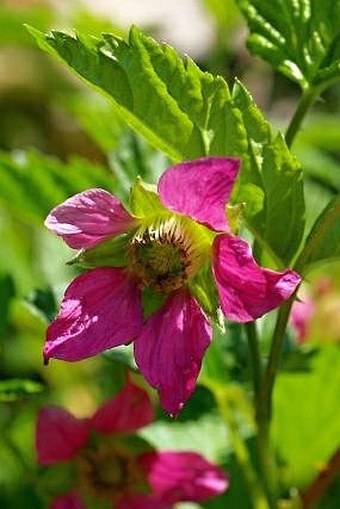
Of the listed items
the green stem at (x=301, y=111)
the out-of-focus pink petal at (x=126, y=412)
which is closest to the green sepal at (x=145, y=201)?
the green stem at (x=301, y=111)

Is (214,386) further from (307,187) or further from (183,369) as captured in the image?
(307,187)

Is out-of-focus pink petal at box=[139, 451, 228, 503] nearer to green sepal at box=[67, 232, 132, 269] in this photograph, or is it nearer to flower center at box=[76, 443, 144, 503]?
flower center at box=[76, 443, 144, 503]

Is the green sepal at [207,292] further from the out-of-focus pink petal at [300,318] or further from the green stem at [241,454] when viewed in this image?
the out-of-focus pink petal at [300,318]

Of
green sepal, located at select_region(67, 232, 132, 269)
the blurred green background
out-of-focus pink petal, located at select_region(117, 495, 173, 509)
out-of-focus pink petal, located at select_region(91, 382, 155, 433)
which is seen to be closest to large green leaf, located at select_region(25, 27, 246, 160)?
green sepal, located at select_region(67, 232, 132, 269)

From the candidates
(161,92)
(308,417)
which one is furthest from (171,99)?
(308,417)

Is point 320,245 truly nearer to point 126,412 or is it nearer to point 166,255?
point 166,255
